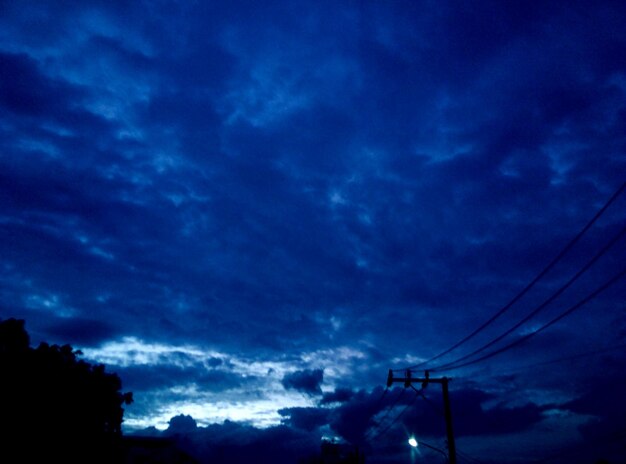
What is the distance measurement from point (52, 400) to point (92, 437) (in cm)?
407

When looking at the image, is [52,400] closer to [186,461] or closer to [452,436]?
[452,436]

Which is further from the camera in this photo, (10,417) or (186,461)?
(186,461)

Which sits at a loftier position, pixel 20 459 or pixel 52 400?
pixel 52 400

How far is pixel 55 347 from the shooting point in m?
24.5

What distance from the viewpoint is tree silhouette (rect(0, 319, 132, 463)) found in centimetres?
2009

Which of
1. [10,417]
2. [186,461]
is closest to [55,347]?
[10,417]

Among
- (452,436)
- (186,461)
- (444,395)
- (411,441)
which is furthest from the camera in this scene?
(186,461)

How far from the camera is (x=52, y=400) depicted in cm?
2184

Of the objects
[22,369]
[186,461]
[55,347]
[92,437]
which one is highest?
[55,347]

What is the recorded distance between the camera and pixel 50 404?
21.7 meters

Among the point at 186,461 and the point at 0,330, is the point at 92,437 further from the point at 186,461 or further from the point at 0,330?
the point at 186,461

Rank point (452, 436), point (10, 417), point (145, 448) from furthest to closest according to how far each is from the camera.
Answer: point (145, 448), point (452, 436), point (10, 417)

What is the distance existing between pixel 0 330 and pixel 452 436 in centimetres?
2568

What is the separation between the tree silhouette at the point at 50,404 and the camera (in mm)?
20094
